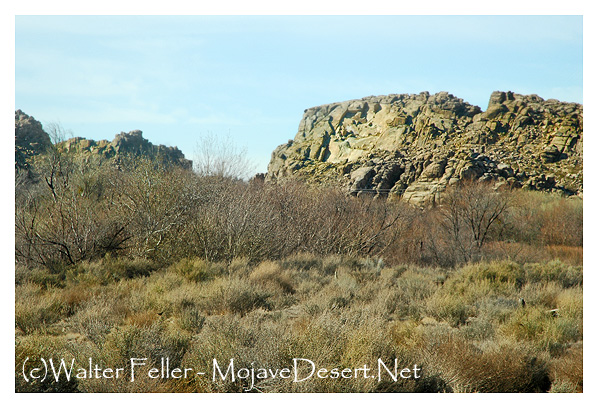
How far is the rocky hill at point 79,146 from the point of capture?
7.49 m

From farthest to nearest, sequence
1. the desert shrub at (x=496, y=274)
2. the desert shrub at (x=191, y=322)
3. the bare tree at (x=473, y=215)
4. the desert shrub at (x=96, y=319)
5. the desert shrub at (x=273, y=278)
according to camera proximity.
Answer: the bare tree at (x=473, y=215) < the desert shrub at (x=496, y=274) < the desert shrub at (x=273, y=278) < the desert shrub at (x=191, y=322) < the desert shrub at (x=96, y=319)

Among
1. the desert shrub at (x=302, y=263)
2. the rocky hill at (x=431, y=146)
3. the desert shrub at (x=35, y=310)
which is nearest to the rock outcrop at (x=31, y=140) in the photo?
the desert shrub at (x=35, y=310)

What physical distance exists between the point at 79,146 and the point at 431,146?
35261 mm

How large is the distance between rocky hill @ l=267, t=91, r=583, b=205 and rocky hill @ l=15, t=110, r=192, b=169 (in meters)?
4.91

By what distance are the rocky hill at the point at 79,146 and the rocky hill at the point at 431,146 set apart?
16.1 feet

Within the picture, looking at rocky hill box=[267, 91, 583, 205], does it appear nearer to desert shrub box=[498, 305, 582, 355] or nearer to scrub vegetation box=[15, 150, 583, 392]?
scrub vegetation box=[15, 150, 583, 392]

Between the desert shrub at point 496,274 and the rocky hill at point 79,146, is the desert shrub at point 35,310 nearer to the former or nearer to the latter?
the rocky hill at point 79,146

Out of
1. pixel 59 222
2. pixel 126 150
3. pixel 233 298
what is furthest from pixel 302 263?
pixel 126 150

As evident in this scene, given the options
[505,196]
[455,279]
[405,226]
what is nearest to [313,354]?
[455,279]

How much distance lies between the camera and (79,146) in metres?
13.6

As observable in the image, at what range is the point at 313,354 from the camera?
12.8ft

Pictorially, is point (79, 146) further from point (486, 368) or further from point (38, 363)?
point (486, 368)

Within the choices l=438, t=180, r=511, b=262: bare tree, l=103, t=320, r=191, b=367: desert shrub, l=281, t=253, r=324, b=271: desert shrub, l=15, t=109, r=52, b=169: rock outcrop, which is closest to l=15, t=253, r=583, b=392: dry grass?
l=103, t=320, r=191, b=367: desert shrub
